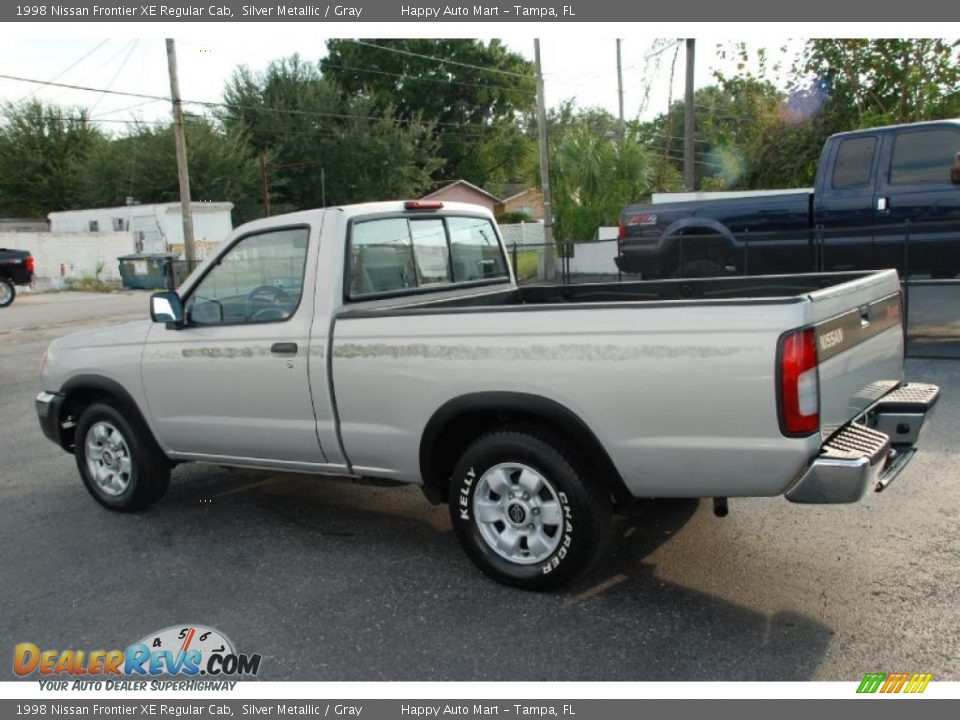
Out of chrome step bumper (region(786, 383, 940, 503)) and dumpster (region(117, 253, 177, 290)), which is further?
dumpster (region(117, 253, 177, 290))

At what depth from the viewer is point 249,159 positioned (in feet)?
148

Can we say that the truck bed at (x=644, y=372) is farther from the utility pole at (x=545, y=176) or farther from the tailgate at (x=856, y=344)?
the utility pole at (x=545, y=176)

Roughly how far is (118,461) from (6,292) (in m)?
20.9

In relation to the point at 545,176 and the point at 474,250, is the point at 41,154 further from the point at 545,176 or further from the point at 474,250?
the point at 474,250

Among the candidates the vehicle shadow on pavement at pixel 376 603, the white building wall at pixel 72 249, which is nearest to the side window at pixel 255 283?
the vehicle shadow on pavement at pixel 376 603

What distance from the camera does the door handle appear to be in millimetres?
4379

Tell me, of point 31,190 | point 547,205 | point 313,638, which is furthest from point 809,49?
point 31,190

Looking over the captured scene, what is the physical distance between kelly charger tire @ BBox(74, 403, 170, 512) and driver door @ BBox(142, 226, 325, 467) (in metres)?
0.24

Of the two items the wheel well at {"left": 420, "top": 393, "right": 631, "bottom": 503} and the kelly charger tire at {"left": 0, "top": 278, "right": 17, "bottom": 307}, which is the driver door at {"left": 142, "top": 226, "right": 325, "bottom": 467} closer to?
the wheel well at {"left": 420, "top": 393, "right": 631, "bottom": 503}

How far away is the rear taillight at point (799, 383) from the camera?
3092mm

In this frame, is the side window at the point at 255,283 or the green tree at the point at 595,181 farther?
the green tree at the point at 595,181

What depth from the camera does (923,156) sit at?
9664 mm

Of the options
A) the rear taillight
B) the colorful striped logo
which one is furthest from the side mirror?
the colorful striped logo

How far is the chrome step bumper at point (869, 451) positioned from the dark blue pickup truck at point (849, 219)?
5653mm
